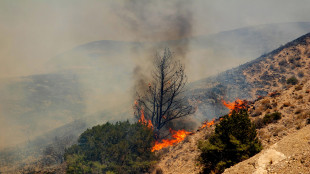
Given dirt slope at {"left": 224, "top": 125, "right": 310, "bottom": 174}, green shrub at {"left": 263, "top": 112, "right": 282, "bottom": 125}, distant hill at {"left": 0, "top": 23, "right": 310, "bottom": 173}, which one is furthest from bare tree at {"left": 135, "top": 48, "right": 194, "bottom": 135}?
dirt slope at {"left": 224, "top": 125, "right": 310, "bottom": 174}

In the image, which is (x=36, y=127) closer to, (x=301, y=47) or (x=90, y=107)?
(x=90, y=107)

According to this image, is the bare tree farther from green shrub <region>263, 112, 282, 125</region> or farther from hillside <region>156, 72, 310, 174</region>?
green shrub <region>263, 112, 282, 125</region>

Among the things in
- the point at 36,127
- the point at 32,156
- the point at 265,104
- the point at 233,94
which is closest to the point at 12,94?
the point at 36,127

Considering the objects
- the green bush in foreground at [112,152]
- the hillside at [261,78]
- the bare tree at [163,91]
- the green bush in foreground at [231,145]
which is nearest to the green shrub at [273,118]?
the green bush in foreground at [231,145]

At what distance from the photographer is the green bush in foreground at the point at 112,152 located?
45.1ft

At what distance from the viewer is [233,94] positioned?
34.0 metres

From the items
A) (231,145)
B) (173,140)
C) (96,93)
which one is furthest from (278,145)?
(96,93)

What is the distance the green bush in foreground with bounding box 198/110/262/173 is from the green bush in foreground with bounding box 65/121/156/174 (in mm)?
6058

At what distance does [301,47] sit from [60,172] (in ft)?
139

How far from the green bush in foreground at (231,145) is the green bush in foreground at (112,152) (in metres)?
6.06

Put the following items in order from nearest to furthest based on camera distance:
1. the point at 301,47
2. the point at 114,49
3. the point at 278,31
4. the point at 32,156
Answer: the point at 32,156, the point at 301,47, the point at 278,31, the point at 114,49

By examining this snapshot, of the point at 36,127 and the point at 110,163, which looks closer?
the point at 110,163

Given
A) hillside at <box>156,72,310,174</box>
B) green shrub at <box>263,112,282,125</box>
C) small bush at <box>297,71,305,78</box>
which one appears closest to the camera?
hillside at <box>156,72,310,174</box>

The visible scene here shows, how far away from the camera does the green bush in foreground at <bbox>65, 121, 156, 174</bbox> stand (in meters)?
13.7
